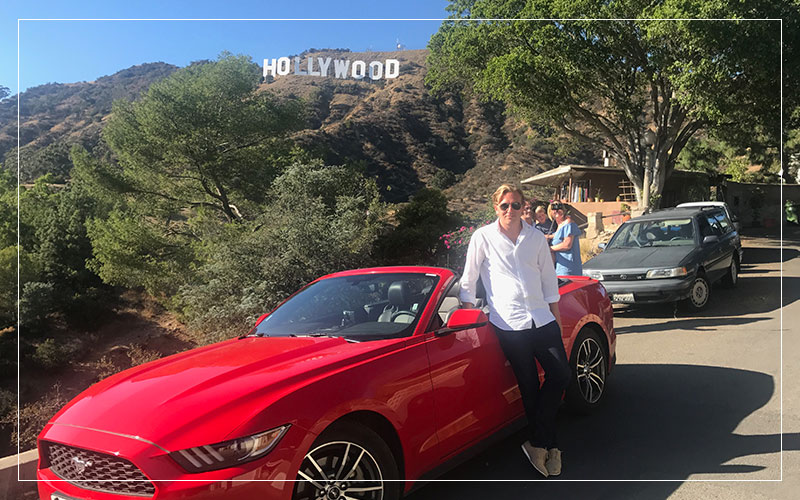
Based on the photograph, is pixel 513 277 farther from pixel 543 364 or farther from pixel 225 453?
pixel 225 453

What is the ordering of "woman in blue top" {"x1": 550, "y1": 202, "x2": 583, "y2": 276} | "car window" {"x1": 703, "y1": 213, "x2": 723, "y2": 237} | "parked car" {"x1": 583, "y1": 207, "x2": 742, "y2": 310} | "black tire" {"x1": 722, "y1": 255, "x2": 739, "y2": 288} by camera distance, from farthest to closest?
"black tire" {"x1": 722, "y1": 255, "x2": 739, "y2": 288}
"car window" {"x1": 703, "y1": 213, "x2": 723, "y2": 237}
"parked car" {"x1": 583, "y1": 207, "x2": 742, "y2": 310}
"woman in blue top" {"x1": 550, "y1": 202, "x2": 583, "y2": 276}

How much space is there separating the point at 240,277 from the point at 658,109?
19.4 m

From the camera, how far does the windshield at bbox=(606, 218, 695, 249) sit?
32.2ft

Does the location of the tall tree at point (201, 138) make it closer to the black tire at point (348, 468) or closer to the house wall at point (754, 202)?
the black tire at point (348, 468)

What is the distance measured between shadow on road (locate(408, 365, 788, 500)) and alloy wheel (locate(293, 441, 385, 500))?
0.82 meters

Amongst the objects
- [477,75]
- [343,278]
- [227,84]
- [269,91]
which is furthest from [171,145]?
[343,278]

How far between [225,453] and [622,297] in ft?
25.7

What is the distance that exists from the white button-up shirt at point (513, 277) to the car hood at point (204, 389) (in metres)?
0.85

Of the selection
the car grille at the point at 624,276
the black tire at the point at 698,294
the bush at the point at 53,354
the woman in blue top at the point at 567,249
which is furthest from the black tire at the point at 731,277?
the bush at the point at 53,354

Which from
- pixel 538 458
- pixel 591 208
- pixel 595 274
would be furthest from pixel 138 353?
pixel 591 208

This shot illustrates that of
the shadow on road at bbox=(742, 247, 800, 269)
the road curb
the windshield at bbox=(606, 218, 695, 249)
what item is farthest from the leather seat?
the shadow on road at bbox=(742, 247, 800, 269)

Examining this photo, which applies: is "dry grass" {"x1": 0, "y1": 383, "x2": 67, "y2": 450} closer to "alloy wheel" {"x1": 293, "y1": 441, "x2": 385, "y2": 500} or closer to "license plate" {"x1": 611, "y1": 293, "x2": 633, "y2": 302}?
"alloy wheel" {"x1": 293, "y1": 441, "x2": 385, "y2": 500}

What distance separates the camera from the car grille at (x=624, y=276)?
8.73m

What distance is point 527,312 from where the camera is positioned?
3.47 metres
